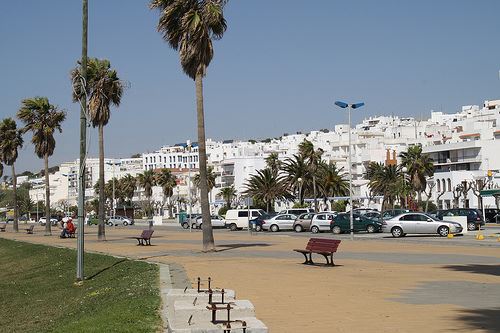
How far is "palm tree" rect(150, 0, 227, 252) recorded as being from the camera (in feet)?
104

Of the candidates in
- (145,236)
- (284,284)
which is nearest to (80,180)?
(284,284)

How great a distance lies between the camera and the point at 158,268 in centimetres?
2275

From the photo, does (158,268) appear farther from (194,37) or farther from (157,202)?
(157,202)

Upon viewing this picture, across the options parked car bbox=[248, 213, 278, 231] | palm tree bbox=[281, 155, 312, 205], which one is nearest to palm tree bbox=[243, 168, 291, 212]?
palm tree bbox=[281, 155, 312, 205]

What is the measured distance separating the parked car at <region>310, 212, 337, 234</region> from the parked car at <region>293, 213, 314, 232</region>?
8.74ft

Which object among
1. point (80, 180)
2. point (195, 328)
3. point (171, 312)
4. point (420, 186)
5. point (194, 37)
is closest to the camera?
point (195, 328)

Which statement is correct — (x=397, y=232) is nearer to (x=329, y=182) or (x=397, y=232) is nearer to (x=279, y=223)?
(x=279, y=223)

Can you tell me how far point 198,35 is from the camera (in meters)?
31.7

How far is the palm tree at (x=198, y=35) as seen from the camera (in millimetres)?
31750

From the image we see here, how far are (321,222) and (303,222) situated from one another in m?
4.22

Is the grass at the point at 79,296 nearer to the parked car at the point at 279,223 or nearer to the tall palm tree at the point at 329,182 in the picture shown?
the parked car at the point at 279,223

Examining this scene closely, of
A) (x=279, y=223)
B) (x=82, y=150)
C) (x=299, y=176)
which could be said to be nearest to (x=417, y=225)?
(x=279, y=223)

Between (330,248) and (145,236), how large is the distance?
18432 millimetres

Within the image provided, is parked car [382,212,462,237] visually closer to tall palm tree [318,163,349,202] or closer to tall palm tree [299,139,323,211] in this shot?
tall palm tree [299,139,323,211]
